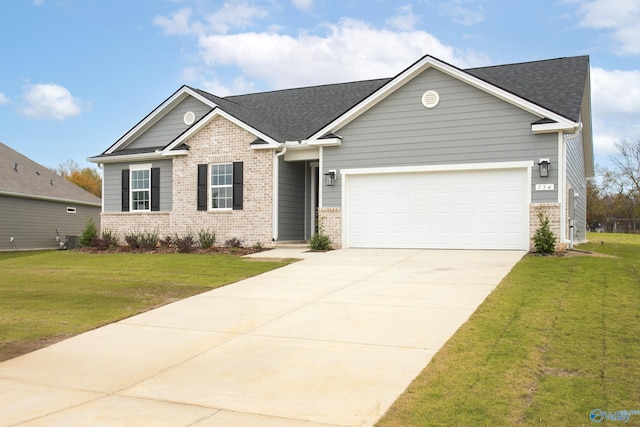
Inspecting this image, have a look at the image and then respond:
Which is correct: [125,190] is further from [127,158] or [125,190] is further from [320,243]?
[320,243]

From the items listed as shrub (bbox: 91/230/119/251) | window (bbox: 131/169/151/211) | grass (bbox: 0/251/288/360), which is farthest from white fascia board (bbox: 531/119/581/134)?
shrub (bbox: 91/230/119/251)

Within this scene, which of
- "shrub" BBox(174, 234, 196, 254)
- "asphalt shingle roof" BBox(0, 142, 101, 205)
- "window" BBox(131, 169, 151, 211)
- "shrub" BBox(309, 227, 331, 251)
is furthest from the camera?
"asphalt shingle roof" BBox(0, 142, 101, 205)

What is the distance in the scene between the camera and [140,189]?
2095cm

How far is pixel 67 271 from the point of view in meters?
14.2

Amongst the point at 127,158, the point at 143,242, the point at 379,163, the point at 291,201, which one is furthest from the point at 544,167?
the point at 127,158

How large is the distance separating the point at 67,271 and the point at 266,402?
36.0ft

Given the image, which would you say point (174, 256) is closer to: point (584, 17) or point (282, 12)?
point (282, 12)

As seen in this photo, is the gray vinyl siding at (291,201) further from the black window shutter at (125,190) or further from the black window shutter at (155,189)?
the black window shutter at (125,190)

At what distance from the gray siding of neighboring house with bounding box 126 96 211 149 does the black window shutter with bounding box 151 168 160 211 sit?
1.31m

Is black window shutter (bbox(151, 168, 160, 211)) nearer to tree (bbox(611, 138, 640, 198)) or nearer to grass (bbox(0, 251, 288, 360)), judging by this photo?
grass (bbox(0, 251, 288, 360))

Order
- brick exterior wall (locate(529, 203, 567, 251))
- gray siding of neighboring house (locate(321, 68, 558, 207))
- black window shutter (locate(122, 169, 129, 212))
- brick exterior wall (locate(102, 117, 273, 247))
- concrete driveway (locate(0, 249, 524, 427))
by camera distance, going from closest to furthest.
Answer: concrete driveway (locate(0, 249, 524, 427)) → brick exterior wall (locate(529, 203, 567, 251)) → gray siding of neighboring house (locate(321, 68, 558, 207)) → brick exterior wall (locate(102, 117, 273, 247)) → black window shutter (locate(122, 169, 129, 212))

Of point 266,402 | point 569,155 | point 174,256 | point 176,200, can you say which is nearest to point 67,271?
point 174,256

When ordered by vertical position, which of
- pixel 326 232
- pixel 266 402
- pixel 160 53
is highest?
pixel 160 53

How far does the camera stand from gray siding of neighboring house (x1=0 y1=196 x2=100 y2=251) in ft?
87.2
